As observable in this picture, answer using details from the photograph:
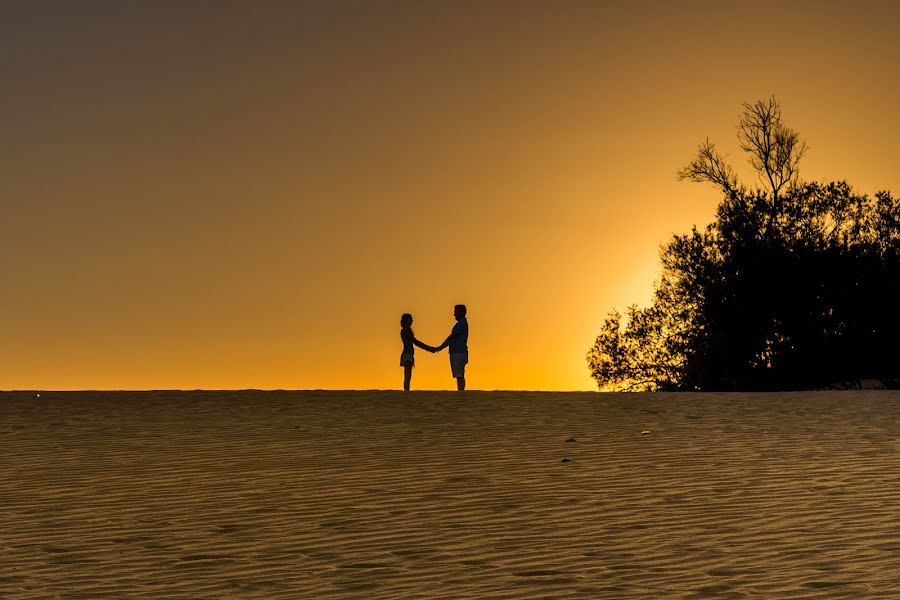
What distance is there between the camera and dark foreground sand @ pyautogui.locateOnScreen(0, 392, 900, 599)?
8867 millimetres

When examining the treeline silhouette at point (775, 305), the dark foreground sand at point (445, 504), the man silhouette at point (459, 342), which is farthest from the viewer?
the treeline silhouette at point (775, 305)

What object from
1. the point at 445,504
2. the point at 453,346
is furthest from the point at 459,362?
the point at 445,504

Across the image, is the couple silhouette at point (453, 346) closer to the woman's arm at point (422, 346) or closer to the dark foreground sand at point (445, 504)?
the woman's arm at point (422, 346)

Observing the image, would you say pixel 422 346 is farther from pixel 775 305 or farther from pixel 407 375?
pixel 775 305

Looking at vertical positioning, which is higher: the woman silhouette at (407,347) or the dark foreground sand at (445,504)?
the woman silhouette at (407,347)

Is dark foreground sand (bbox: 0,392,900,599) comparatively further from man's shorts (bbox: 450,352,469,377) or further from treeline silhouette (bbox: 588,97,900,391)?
treeline silhouette (bbox: 588,97,900,391)

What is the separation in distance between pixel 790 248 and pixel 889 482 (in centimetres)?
2819

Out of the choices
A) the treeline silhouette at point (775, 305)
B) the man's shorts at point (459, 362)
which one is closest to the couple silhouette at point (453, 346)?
the man's shorts at point (459, 362)

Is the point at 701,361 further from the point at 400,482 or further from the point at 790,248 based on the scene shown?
the point at 400,482

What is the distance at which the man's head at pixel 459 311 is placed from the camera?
882 inches

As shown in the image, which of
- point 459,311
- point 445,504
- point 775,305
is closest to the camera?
point 445,504

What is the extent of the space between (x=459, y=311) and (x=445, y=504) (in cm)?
1086

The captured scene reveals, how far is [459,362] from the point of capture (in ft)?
74.7

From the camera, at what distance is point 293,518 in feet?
36.5
